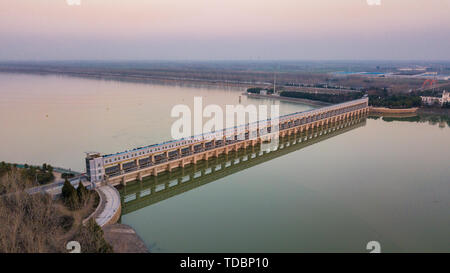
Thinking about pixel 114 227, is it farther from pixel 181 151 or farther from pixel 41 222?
pixel 181 151

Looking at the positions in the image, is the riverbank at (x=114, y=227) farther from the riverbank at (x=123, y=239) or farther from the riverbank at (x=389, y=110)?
the riverbank at (x=389, y=110)

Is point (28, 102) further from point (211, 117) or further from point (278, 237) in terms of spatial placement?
point (278, 237)

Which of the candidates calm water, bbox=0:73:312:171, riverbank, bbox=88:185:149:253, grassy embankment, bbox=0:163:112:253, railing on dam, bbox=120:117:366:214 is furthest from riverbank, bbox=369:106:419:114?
grassy embankment, bbox=0:163:112:253

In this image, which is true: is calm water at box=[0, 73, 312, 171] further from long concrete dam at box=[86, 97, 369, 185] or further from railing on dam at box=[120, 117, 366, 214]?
railing on dam at box=[120, 117, 366, 214]

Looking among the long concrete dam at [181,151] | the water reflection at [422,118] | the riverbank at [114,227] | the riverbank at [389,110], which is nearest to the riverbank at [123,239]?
the riverbank at [114,227]
